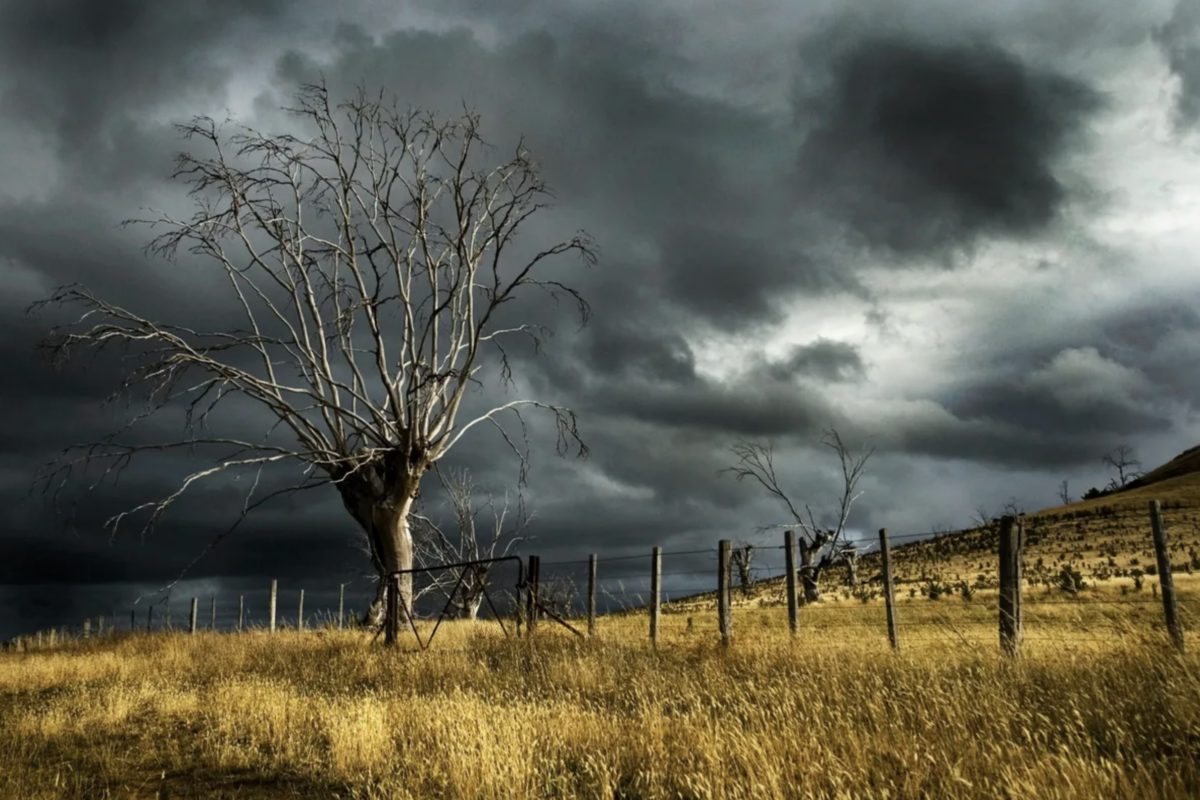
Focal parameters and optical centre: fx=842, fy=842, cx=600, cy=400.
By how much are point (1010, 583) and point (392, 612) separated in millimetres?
12243

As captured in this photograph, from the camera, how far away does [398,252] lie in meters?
20.4

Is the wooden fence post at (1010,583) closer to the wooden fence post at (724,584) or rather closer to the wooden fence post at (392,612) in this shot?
the wooden fence post at (724,584)

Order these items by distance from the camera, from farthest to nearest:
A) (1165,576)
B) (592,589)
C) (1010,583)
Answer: (592,589) < (1165,576) < (1010,583)

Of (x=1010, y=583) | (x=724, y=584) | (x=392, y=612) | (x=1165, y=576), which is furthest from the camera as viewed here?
(x=392, y=612)

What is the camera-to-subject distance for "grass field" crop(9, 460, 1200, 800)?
5031 mm

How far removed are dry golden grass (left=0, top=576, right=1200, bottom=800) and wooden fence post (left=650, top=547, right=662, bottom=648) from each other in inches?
86.7

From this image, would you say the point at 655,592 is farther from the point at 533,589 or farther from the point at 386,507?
the point at 386,507

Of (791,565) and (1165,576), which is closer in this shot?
(1165,576)

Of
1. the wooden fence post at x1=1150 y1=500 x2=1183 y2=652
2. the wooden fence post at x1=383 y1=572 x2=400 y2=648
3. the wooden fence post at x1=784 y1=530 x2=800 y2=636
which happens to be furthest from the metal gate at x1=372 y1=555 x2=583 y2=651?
the wooden fence post at x1=1150 y1=500 x2=1183 y2=652

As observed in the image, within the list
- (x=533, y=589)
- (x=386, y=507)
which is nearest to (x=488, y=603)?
(x=533, y=589)

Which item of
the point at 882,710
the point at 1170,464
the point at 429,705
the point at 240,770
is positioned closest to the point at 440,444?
the point at 429,705

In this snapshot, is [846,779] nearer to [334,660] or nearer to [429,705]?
[429,705]

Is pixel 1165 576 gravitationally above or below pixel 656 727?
above

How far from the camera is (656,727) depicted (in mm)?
6742
